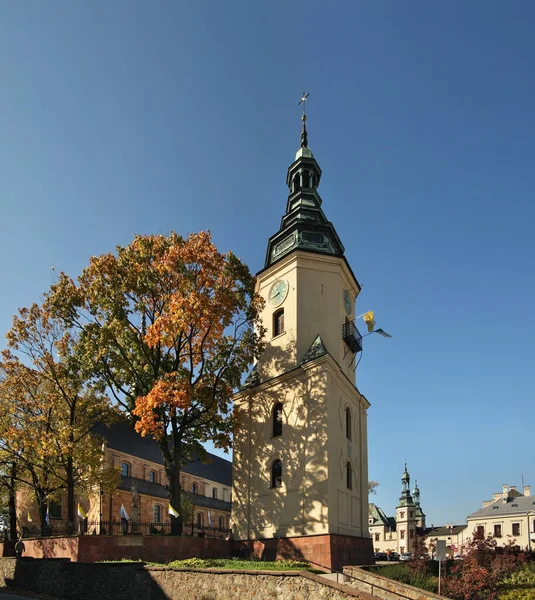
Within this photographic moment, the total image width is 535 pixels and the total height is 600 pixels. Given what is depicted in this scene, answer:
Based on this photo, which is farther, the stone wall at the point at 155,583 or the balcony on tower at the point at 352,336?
the balcony on tower at the point at 352,336

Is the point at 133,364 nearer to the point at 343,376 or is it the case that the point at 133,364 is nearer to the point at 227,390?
the point at 227,390

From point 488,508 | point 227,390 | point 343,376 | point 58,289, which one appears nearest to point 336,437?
point 343,376

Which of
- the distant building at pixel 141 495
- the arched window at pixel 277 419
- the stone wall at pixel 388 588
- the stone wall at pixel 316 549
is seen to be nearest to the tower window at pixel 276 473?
the arched window at pixel 277 419

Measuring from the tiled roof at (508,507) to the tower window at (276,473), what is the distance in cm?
5315

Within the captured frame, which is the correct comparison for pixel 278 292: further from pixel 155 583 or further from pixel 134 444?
pixel 134 444

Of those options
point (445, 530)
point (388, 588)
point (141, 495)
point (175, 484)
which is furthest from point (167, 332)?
point (445, 530)

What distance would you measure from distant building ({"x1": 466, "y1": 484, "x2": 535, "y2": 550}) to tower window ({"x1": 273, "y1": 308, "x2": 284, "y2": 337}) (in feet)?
158

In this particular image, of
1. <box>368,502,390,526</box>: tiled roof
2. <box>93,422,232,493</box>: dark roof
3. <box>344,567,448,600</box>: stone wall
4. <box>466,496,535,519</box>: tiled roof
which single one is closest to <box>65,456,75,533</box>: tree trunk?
<box>344,567,448,600</box>: stone wall

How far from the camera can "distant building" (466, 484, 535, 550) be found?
63.4 meters

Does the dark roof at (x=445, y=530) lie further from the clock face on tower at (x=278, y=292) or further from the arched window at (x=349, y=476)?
the clock face on tower at (x=278, y=292)

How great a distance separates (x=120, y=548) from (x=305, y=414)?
9.45 metres

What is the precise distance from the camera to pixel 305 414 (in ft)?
80.4

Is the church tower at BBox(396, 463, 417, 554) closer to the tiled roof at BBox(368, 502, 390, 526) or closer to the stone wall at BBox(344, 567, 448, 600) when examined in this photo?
the tiled roof at BBox(368, 502, 390, 526)

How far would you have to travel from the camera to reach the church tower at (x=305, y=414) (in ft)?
75.3
